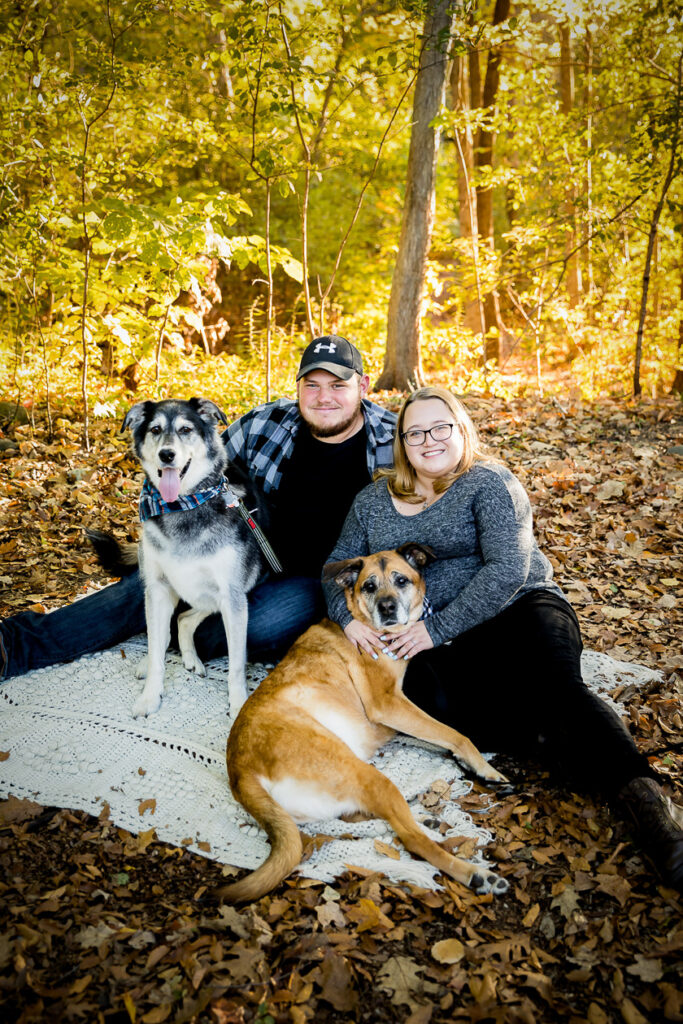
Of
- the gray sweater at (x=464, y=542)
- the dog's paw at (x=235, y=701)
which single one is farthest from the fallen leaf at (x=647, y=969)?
the dog's paw at (x=235, y=701)

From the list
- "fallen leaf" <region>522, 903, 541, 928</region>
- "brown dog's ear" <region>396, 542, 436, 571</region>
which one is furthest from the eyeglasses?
"fallen leaf" <region>522, 903, 541, 928</region>

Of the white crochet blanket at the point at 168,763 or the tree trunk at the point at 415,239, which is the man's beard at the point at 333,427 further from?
the tree trunk at the point at 415,239

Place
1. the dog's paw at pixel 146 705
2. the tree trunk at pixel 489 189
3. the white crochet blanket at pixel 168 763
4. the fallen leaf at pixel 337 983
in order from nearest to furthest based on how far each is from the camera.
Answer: the fallen leaf at pixel 337 983, the white crochet blanket at pixel 168 763, the dog's paw at pixel 146 705, the tree trunk at pixel 489 189

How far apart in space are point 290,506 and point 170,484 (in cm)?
99

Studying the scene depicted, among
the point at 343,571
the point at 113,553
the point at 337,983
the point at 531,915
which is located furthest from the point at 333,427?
the point at 337,983

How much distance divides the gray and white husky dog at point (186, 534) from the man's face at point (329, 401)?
24.0 inches

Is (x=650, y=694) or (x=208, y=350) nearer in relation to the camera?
(x=650, y=694)

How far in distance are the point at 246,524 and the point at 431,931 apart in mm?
2266

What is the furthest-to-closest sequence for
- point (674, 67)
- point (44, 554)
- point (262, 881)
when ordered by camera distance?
point (674, 67) < point (44, 554) < point (262, 881)

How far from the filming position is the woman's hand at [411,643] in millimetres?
3238

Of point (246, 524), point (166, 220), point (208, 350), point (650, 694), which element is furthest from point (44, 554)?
point (208, 350)

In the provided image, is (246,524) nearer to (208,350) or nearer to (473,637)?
(473,637)

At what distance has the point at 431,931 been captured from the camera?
229 cm

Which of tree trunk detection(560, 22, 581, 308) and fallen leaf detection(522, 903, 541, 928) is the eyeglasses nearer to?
fallen leaf detection(522, 903, 541, 928)
